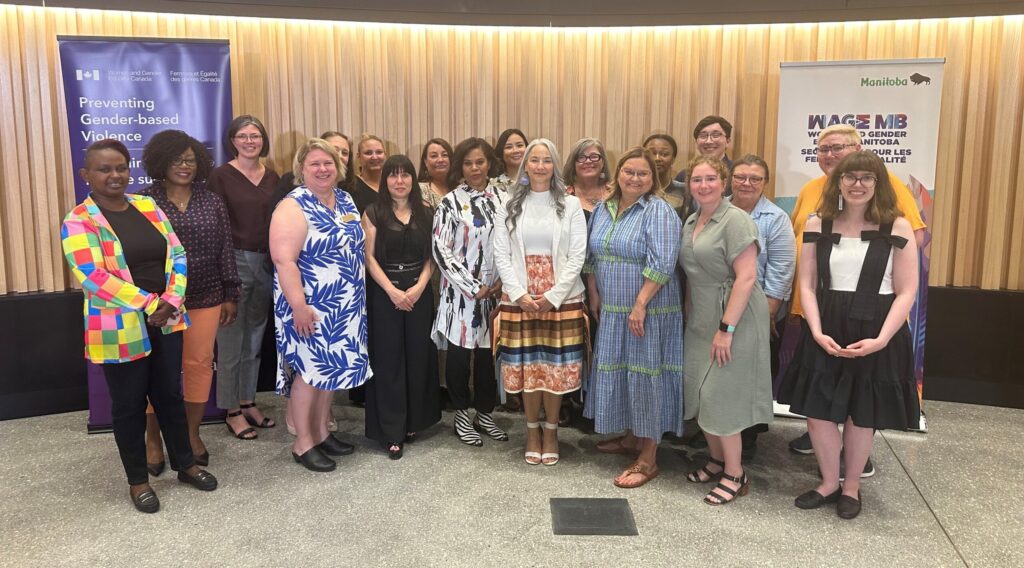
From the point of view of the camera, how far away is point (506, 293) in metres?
3.56

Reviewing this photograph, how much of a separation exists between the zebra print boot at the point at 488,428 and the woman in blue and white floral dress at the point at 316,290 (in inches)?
34.4

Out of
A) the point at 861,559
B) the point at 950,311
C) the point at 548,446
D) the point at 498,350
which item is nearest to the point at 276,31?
the point at 498,350

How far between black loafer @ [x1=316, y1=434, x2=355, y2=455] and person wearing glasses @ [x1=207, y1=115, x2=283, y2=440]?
0.59m

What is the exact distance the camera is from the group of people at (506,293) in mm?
2984

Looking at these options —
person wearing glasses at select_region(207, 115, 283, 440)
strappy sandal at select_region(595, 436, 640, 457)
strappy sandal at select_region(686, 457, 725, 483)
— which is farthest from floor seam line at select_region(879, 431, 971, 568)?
person wearing glasses at select_region(207, 115, 283, 440)

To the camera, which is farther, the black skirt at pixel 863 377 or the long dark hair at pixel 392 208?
the long dark hair at pixel 392 208

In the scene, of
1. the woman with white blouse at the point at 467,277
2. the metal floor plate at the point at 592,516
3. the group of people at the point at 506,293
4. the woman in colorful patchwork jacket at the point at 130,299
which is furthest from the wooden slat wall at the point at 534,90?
the metal floor plate at the point at 592,516

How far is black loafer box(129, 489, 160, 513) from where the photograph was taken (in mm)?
3152

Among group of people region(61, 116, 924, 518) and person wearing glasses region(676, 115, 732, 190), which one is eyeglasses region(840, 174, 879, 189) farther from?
person wearing glasses region(676, 115, 732, 190)

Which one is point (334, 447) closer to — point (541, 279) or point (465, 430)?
point (465, 430)

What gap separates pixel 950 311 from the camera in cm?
488

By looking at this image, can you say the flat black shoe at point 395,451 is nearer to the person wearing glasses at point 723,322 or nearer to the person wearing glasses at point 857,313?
the person wearing glasses at point 723,322

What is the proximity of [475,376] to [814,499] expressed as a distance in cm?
200

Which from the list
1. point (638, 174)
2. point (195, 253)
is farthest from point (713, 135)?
point (195, 253)
